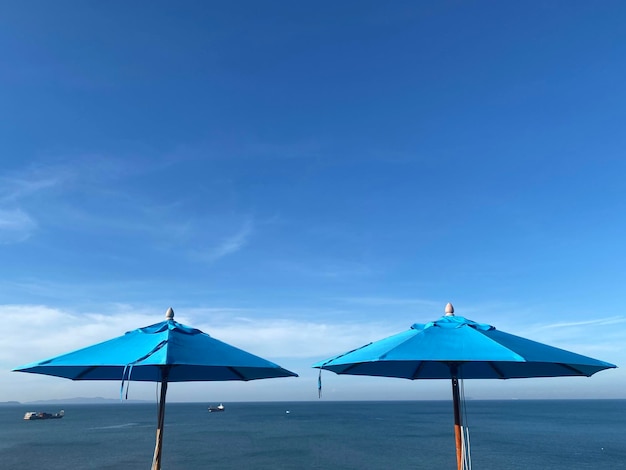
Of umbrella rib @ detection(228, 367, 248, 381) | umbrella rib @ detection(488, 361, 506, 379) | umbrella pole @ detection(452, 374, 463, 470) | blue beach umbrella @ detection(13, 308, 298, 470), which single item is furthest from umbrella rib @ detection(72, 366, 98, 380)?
umbrella rib @ detection(488, 361, 506, 379)

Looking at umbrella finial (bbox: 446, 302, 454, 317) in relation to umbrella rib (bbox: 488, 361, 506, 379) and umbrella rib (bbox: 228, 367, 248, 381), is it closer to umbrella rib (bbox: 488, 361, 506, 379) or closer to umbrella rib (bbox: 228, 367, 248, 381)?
umbrella rib (bbox: 488, 361, 506, 379)

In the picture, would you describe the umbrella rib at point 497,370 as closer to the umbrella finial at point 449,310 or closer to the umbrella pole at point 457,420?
the umbrella pole at point 457,420

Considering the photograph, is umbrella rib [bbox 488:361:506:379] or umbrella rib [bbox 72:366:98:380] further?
umbrella rib [bbox 488:361:506:379]

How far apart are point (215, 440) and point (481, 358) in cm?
6293

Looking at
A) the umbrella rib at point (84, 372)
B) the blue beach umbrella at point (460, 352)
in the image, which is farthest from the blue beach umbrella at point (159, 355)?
the blue beach umbrella at point (460, 352)

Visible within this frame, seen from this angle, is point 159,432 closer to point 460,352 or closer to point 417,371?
point 417,371

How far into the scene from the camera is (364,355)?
15.6 ft

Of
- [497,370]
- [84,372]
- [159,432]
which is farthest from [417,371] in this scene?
[84,372]

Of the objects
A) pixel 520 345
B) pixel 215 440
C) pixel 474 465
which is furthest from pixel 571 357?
pixel 215 440

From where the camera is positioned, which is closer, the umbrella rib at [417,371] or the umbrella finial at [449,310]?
the umbrella finial at [449,310]

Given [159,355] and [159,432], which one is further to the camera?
[159,432]

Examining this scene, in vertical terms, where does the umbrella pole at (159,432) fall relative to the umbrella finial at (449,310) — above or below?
below

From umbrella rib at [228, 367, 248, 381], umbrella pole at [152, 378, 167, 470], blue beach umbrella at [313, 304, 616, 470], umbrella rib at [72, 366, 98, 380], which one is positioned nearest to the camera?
blue beach umbrella at [313, 304, 616, 470]

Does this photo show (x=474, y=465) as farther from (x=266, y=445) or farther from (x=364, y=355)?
(x=364, y=355)
